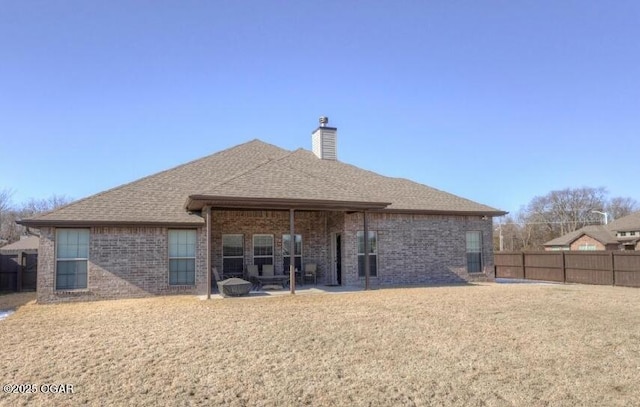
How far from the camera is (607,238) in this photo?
35.8m

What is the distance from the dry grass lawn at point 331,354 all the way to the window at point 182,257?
3295 mm

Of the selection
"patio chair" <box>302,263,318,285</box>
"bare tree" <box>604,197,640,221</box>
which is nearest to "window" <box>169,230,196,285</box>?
"patio chair" <box>302,263,318,285</box>

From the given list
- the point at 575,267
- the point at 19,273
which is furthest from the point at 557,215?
the point at 19,273

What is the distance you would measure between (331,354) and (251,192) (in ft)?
23.4

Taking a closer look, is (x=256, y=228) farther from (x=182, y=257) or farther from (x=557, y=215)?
(x=557, y=215)

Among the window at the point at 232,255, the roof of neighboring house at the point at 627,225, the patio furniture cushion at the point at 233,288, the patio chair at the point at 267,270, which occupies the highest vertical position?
the roof of neighboring house at the point at 627,225

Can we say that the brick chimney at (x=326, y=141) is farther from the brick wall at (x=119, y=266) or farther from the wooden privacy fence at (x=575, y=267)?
the wooden privacy fence at (x=575, y=267)

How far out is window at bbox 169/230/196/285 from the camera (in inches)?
590

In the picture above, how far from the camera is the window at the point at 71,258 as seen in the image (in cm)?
1397

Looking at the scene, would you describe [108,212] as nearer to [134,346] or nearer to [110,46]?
[110,46]

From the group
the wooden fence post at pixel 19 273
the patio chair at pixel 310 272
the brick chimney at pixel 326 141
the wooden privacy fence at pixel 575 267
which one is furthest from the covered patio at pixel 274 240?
the wooden privacy fence at pixel 575 267

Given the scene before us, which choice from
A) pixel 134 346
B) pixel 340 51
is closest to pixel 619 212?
pixel 340 51

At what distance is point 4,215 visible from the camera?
47.1m

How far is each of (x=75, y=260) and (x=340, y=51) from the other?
37.1ft
